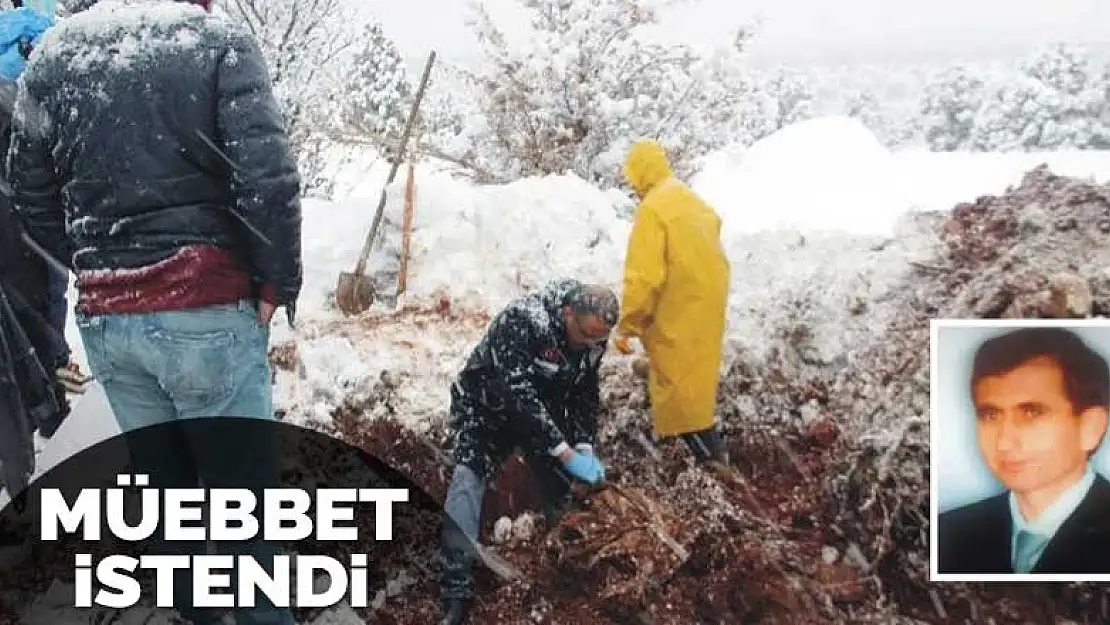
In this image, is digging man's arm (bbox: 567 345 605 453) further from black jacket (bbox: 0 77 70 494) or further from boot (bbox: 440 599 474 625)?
black jacket (bbox: 0 77 70 494)

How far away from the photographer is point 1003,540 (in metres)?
2.59

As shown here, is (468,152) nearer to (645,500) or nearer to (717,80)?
(717,80)

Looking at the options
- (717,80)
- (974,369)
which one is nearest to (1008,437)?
(974,369)

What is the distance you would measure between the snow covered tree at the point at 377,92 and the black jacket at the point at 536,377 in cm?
49

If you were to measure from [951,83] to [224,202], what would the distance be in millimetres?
1616

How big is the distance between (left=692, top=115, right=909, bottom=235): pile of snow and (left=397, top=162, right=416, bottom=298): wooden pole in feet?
2.08

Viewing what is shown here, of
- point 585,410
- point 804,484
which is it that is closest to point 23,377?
point 585,410

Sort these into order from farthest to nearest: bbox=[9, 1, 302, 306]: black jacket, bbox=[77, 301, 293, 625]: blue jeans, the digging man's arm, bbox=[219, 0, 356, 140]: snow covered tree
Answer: the digging man's arm, bbox=[219, 0, 356, 140]: snow covered tree, bbox=[77, 301, 293, 625]: blue jeans, bbox=[9, 1, 302, 306]: black jacket

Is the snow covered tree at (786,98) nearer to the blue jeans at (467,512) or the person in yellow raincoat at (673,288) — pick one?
the person in yellow raincoat at (673,288)

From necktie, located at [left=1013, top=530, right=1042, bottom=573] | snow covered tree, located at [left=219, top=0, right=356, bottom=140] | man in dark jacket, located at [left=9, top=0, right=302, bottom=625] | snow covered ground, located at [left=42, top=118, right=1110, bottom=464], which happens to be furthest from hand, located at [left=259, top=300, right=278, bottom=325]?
necktie, located at [left=1013, top=530, right=1042, bottom=573]
